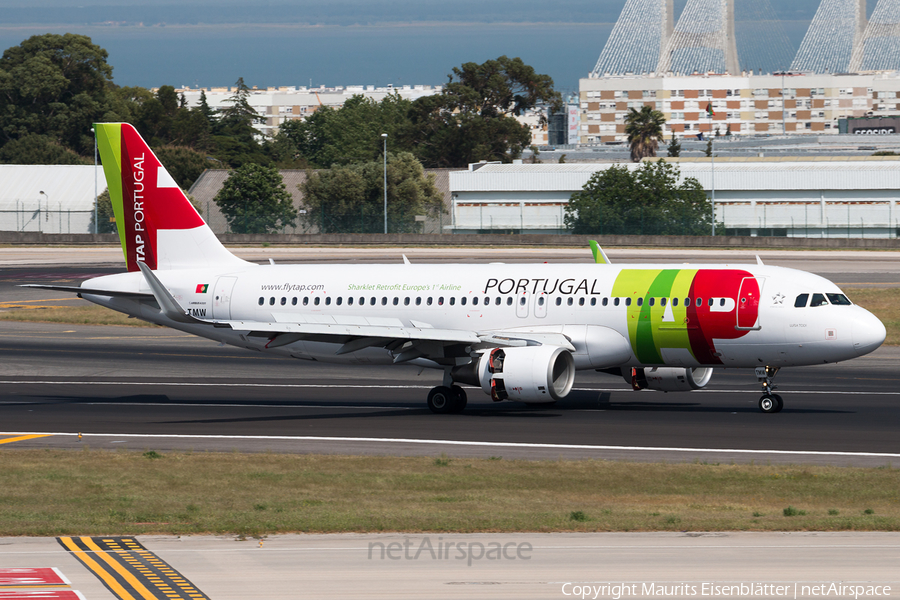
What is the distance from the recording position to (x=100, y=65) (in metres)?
186

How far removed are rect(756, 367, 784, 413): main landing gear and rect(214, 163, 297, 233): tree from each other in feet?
Answer: 287

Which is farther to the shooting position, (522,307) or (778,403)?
(522,307)

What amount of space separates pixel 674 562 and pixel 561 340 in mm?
16807

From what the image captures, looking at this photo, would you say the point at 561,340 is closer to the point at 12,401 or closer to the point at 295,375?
the point at 295,375

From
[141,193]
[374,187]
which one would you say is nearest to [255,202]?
[374,187]

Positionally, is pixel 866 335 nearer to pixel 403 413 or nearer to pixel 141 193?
pixel 403 413

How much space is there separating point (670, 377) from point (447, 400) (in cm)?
681

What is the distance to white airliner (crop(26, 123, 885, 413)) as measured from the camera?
104ft

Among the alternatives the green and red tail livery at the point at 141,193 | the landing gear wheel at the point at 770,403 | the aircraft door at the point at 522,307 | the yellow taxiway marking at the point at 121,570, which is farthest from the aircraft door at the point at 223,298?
the yellow taxiway marking at the point at 121,570

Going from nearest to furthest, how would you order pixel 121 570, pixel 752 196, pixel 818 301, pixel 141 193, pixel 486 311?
pixel 121 570 → pixel 818 301 → pixel 486 311 → pixel 141 193 → pixel 752 196

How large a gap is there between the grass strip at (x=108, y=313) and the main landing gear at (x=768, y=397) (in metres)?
26.0

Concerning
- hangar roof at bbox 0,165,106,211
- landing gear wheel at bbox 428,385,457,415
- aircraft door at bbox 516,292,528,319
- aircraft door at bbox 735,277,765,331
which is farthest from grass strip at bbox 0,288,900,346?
hangar roof at bbox 0,165,106,211

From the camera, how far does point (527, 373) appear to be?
31.3 meters

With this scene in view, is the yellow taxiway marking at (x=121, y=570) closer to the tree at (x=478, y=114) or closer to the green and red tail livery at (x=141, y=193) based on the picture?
the green and red tail livery at (x=141, y=193)
